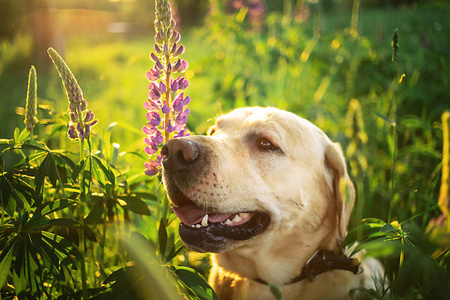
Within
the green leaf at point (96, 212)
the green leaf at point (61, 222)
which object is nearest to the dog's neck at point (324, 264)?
the green leaf at point (96, 212)

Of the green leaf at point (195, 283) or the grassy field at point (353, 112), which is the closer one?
the green leaf at point (195, 283)

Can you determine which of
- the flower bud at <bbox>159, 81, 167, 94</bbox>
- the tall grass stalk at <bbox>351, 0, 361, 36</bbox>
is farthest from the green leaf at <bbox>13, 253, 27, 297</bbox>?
the tall grass stalk at <bbox>351, 0, 361, 36</bbox>

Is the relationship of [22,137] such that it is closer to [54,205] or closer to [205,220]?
[54,205]

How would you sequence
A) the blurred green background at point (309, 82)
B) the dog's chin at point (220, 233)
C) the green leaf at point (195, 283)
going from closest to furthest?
the green leaf at point (195, 283) < the dog's chin at point (220, 233) < the blurred green background at point (309, 82)

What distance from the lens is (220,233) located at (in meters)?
1.85

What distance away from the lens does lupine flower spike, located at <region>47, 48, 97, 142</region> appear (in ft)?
4.61

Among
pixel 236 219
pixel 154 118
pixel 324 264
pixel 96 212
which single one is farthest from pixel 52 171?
pixel 324 264

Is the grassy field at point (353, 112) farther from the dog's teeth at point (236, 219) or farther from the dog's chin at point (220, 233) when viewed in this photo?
the dog's teeth at point (236, 219)

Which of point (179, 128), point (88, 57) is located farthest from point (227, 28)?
point (88, 57)

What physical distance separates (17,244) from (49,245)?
0.42 feet

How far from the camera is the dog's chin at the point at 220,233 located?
1.74m

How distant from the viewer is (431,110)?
416 centimetres

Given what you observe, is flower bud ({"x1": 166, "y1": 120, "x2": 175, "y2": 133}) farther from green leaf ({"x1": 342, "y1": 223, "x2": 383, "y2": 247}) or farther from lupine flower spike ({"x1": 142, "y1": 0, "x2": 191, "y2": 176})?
green leaf ({"x1": 342, "y1": 223, "x2": 383, "y2": 247})

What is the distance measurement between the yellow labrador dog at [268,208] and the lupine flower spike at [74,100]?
0.42 meters
